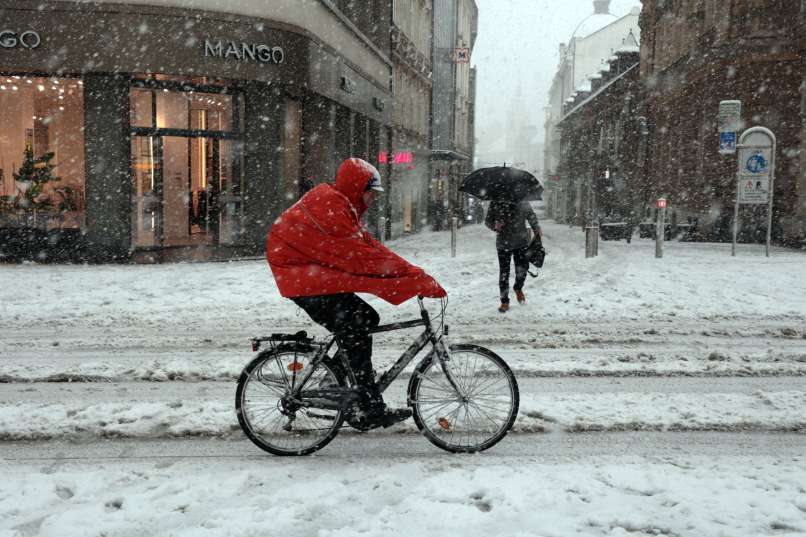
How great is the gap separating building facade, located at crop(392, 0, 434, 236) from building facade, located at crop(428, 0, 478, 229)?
1030mm

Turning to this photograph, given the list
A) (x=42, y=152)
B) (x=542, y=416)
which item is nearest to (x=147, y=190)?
(x=42, y=152)

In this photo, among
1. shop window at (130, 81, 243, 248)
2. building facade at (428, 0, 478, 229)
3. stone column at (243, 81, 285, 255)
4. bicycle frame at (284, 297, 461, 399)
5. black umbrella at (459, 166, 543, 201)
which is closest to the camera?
bicycle frame at (284, 297, 461, 399)

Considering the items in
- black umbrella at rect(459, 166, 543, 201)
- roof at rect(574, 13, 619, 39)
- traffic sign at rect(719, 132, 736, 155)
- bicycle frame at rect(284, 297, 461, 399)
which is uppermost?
roof at rect(574, 13, 619, 39)

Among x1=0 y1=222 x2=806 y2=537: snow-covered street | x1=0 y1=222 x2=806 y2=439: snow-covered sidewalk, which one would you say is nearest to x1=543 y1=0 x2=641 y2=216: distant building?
x1=0 y1=222 x2=806 y2=439: snow-covered sidewalk

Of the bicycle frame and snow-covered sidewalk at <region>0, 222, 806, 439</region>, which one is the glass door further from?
the bicycle frame

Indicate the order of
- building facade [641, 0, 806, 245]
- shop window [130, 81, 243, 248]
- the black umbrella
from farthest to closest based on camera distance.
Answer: building facade [641, 0, 806, 245] < shop window [130, 81, 243, 248] < the black umbrella

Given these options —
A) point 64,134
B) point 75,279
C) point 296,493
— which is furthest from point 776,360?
point 64,134

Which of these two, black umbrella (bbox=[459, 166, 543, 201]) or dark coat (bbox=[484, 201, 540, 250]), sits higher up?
black umbrella (bbox=[459, 166, 543, 201])

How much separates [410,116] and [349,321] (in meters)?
Answer: 30.7

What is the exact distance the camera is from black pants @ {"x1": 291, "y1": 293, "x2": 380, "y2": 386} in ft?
14.5

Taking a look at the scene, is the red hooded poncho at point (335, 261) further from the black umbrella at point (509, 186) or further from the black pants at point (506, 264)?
the black pants at point (506, 264)

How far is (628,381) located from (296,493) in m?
3.61

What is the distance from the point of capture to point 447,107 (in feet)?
144

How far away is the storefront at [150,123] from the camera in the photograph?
619 inches
